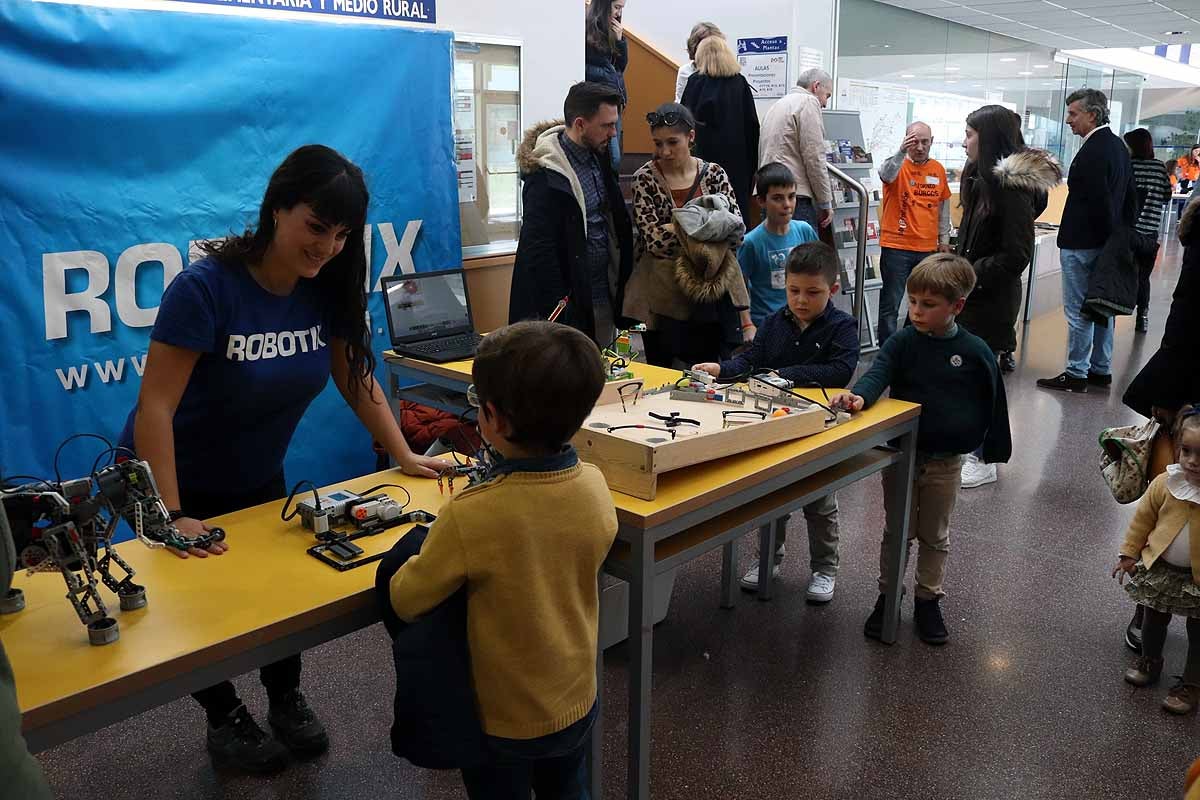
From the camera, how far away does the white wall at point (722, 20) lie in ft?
22.0

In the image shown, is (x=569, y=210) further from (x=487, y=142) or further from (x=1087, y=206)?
(x=1087, y=206)

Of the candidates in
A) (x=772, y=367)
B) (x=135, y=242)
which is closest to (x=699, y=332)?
(x=772, y=367)

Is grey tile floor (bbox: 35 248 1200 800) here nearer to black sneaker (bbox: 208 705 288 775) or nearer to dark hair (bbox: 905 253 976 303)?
black sneaker (bbox: 208 705 288 775)

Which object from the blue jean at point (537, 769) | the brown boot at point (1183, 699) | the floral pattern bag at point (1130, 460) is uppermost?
the floral pattern bag at point (1130, 460)

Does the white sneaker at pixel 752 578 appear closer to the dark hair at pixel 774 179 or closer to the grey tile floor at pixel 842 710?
the grey tile floor at pixel 842 710

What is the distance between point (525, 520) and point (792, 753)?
1.31 meters

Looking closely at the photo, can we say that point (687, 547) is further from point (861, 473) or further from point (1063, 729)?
point (1063, 729)

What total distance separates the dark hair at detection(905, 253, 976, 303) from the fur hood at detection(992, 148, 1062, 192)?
1673 millimetres

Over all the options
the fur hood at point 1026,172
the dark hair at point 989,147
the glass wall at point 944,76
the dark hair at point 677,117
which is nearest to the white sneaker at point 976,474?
the dark hair at point 989,147

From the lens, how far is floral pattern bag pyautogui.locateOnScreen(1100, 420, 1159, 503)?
2564mm

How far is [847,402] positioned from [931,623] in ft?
2.75

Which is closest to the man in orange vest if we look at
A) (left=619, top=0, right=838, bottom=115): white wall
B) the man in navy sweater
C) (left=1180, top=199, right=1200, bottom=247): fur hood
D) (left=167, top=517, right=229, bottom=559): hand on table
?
the man in navy sweater

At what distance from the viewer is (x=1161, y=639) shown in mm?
2561

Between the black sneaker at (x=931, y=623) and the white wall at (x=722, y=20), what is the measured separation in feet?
16.2
